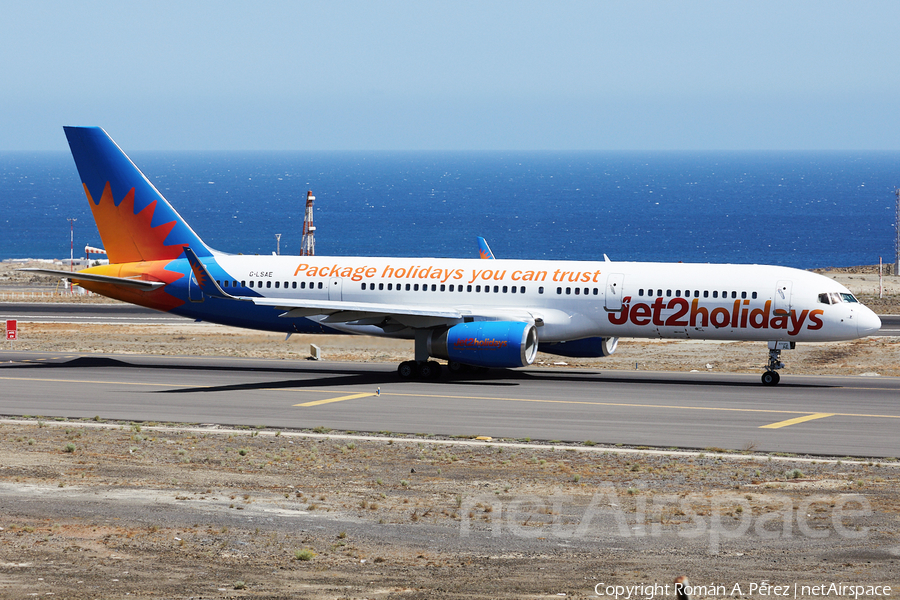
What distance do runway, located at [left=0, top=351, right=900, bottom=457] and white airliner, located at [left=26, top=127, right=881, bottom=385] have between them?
1775 mm

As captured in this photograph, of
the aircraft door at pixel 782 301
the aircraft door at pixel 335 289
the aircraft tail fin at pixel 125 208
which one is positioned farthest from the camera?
the aircraft tail fin at pixel 125 208

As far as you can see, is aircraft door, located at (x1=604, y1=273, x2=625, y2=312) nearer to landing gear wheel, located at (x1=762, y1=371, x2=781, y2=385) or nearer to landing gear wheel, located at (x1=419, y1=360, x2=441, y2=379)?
landing gear wheel, located at (x1=762, y1=371, x2=781, y2=385)

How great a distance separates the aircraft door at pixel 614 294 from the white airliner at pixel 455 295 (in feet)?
0.12

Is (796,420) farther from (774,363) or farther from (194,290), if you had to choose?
(194,290)

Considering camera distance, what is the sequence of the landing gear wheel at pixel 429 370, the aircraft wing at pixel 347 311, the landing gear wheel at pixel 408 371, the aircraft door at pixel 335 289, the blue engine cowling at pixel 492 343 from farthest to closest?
the aircraft door at pixel 335 289
the landing gear wheel at pixel 408 371
the landing gear wheel at pixel 429 370
the aircraft wing at pixel 347 311
the blue engine cowling at pixel 492 343

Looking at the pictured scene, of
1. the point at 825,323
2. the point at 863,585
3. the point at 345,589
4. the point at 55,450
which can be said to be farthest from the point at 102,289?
the point at 863,585

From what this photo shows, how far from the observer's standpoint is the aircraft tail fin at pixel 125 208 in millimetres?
43250

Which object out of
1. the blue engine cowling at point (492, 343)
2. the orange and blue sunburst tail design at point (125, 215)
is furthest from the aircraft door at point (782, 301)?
the orange and blue sunburst tail design at point (125, 215)

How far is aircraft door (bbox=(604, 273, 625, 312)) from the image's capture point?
3838 centimetres

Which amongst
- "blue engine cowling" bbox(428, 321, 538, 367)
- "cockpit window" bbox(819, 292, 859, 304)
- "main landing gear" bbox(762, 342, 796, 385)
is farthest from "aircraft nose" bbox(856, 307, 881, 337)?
"blue engine cowling" bbox(428, 321, 538, 367)

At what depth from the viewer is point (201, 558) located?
16.5 meters

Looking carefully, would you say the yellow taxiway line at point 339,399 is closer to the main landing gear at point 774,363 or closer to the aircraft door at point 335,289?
the aircraft door at point 335,289

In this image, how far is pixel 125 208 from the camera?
43438 mm

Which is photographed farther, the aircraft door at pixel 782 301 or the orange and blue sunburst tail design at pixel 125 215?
the orange and blue sunburst tail design at pixel 125 215
